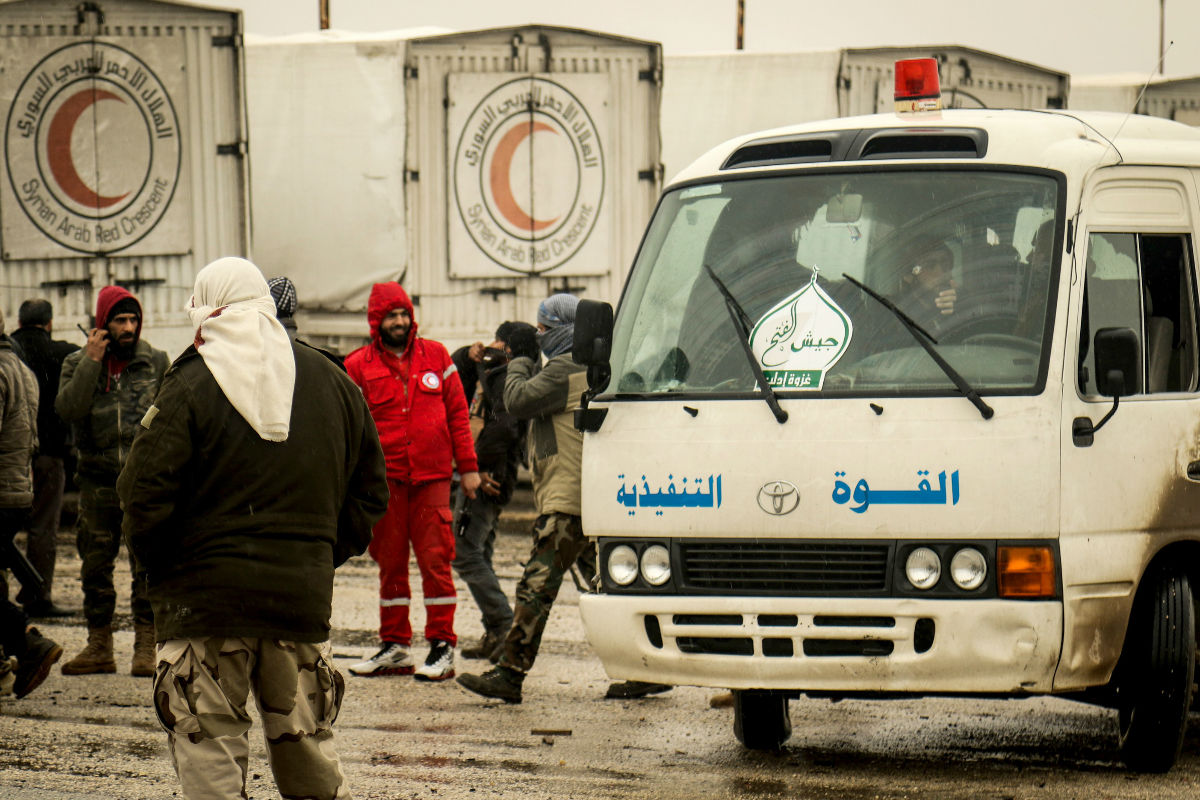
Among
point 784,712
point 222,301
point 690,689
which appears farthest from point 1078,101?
point 222,301

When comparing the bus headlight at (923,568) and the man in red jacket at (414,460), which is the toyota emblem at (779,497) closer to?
the bus headlight at (923,568)

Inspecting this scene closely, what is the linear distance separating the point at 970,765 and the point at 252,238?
921 cm

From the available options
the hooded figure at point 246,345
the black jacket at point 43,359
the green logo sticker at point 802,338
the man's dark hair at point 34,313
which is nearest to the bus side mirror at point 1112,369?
the green logo sticker at point 802,338

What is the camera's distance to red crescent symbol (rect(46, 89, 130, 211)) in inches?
520

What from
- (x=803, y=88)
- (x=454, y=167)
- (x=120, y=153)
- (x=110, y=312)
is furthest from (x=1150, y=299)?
(x=803, y=88)

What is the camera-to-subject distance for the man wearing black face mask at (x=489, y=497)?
8750 millimetres

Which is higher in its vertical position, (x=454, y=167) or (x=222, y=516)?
(x=454, y=167)

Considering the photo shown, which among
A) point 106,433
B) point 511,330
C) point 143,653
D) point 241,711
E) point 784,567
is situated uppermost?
point 511,330

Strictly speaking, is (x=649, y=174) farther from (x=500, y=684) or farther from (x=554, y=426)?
(x=500, y=684)

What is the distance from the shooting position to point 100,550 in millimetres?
8305

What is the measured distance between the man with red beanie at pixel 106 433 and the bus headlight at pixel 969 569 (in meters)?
4.04

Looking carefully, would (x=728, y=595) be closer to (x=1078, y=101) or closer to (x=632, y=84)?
(x=632, y=84)

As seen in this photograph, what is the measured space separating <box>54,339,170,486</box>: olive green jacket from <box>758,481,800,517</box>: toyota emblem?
3448mm

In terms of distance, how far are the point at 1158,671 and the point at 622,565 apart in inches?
74.5
